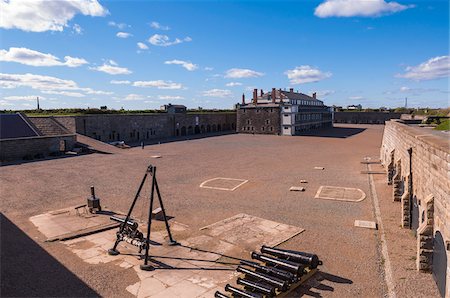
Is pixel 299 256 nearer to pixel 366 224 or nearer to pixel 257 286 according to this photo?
pixel 257 286

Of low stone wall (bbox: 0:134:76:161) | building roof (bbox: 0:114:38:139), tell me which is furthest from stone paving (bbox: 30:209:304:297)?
building roof (bbox: 0:114:38:139)

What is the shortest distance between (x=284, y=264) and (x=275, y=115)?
56148 millimetres

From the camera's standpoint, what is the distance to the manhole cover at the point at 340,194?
1900 cm

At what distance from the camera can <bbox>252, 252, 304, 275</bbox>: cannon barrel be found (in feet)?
31.9

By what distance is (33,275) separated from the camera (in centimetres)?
1013

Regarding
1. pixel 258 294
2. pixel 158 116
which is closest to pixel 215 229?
pixel 258 294

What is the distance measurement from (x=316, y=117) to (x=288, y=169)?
5386 cm

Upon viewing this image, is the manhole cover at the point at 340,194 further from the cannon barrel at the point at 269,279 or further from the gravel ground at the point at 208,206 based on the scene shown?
the cannon barrel at the point at 269,279

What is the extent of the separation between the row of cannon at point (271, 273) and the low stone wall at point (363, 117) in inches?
3735

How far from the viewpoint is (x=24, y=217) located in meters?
15.6

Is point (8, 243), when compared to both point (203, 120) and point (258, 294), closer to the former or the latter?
point (258, 294)

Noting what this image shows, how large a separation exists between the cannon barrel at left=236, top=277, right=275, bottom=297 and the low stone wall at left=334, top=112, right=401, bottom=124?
96.7m

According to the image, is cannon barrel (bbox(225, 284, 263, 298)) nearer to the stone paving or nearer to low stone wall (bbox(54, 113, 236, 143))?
the stone paving

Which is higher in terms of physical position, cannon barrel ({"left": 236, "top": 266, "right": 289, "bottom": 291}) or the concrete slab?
cannon barrel ({"left": 236, "top": 266, "right": 289, "bottom": 291})
